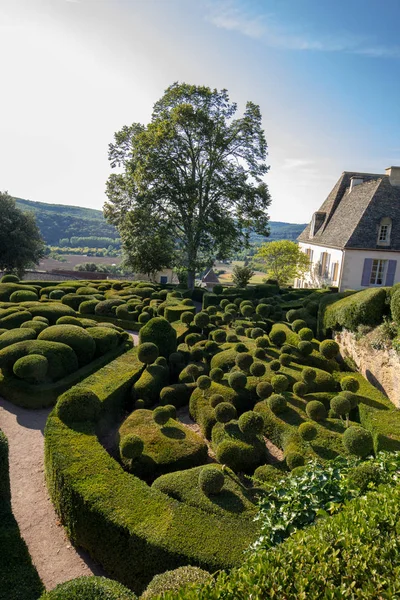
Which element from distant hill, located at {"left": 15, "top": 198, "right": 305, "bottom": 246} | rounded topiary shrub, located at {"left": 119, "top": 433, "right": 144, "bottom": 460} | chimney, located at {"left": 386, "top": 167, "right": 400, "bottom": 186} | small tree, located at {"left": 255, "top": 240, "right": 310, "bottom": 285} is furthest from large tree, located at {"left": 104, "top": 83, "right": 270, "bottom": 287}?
distant hill, located at {"left": 15, "top": 198, "right": 305, "bottom": 246}

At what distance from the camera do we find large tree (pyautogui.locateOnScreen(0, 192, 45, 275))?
37406 mm

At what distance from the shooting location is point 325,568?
4.16 m

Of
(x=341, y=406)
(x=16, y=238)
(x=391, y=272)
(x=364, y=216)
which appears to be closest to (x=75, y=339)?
(x=341, y=406)

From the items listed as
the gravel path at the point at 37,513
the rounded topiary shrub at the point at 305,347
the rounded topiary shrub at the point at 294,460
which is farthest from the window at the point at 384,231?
the gravel path at the point at 37,513

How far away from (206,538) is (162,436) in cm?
396

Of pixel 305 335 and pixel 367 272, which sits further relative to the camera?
pixel 367 272

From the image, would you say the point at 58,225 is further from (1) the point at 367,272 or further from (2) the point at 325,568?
(2) the point at 325,568

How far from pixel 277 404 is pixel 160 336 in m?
6.58

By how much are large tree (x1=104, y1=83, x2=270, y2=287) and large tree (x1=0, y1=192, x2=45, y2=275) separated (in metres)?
10.5

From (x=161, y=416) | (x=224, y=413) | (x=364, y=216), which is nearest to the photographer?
(x=224, y=413)

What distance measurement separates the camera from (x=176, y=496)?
8.84 meters

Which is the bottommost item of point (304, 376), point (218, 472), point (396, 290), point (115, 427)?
point (115, 427)

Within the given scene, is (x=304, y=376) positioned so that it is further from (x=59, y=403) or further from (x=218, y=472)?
(x=59, y=403)

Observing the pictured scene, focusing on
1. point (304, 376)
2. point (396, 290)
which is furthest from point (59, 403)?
point (396, 290)
